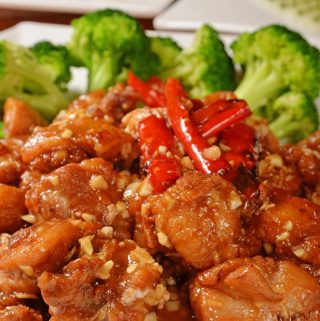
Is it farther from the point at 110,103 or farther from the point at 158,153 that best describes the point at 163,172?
the point at 110,103

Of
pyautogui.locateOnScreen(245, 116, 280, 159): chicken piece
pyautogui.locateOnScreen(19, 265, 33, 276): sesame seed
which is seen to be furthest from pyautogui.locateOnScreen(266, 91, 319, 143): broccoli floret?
pyautogui.locateOnScreen(19, 265, 33, 276): sesame seed

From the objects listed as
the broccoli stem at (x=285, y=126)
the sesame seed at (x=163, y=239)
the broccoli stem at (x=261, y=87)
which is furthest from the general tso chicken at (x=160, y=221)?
the broccoli stem at (x=261, y=87)

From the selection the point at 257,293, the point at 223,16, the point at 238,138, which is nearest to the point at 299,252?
the point at 257,293

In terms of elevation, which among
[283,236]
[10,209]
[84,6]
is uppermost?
[84,6]

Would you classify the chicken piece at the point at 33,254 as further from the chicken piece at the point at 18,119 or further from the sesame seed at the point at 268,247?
the chicken piece at the point at 18,119

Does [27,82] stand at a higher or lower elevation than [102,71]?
lower

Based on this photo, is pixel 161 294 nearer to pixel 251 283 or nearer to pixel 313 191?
pixel 251 283
